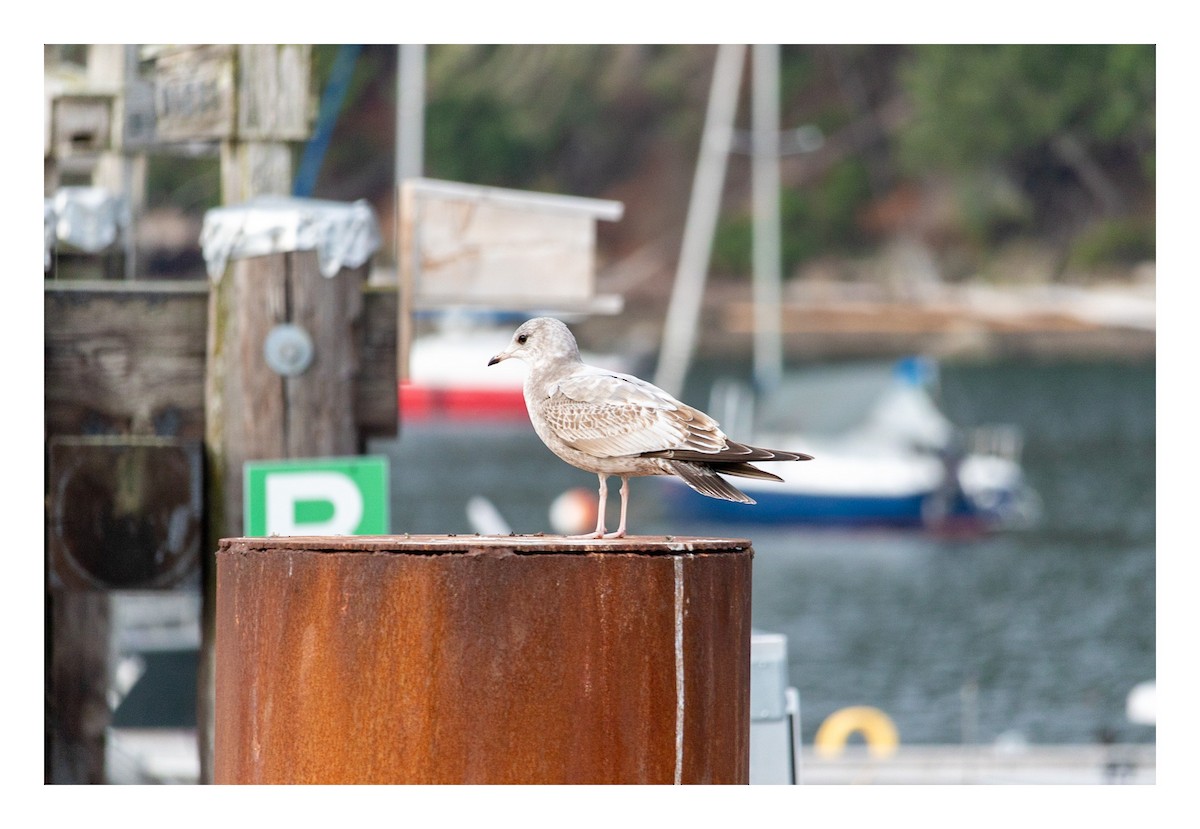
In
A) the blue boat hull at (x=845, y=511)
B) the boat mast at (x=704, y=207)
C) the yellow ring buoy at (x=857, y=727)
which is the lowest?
the yellow ring buoy at (x=857, y=727)

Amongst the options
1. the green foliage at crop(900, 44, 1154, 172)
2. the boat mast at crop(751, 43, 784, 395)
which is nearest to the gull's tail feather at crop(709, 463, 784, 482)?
the boat mast at crop(751, 43, 784, 395)

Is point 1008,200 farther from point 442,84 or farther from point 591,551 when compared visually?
point 591,551

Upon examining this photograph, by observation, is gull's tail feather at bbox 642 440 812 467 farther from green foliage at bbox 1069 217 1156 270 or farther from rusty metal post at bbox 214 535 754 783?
green foliage at bbox 1069 217 1156 270

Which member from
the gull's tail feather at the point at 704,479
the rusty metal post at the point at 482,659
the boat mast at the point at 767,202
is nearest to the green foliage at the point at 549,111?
the boat mast at the point at 767,202

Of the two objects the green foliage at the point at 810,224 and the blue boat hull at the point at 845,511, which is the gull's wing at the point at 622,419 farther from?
the green foliage at the point at 810,224

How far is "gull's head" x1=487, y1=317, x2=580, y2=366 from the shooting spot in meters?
4.84

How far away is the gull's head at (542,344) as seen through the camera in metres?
4.84

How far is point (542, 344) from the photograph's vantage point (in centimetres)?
487

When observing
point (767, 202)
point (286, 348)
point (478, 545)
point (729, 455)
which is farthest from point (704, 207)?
point (478, 545)

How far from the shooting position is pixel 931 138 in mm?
72250

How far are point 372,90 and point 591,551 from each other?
62.8 meters

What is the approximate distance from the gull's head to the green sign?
1115 mm

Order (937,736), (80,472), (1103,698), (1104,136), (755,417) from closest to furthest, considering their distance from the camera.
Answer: (80,472) < (937,736) < (1103,698) < (755,417) < (1104,136)

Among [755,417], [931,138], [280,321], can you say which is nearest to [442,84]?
[931,138]
